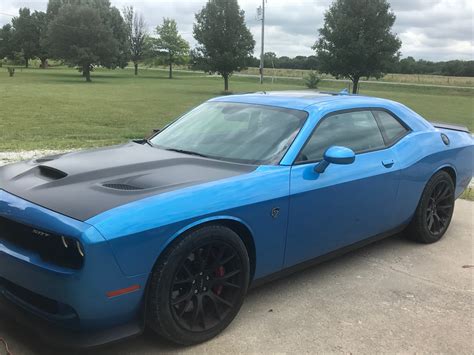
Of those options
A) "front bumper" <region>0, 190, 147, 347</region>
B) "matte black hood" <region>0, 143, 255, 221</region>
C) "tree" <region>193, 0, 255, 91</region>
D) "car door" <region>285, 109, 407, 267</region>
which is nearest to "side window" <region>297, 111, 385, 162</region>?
"car door" <region>285, 109, 407, 267</region>

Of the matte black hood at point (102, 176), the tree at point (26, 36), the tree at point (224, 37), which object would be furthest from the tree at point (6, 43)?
the matte black hood at point (102, 176)

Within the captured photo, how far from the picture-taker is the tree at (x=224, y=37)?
3547 cm

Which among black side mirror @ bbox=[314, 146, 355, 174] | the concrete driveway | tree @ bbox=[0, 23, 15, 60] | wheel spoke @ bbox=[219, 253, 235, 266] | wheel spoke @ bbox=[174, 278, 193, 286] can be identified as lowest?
the concrete driveway

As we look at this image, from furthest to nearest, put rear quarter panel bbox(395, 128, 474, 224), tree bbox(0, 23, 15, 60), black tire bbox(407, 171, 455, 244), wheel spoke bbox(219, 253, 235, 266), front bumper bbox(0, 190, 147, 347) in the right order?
tree bbox(0, 23, 15, 60), black tire bbox(407, 171, 455, 244), rear quarter panel bbox(395, 128, 474, 224), wheel spoke bbox(219, 253, 235, 266), front bumper bbox(0, 190, 147, 347)

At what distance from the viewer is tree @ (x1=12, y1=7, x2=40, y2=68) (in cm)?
7788

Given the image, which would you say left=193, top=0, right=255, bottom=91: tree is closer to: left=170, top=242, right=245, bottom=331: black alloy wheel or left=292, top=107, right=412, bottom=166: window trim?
left=292, top=107, right=412, bottom=166: window trim

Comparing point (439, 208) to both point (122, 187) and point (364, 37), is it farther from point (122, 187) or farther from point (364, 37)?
point (364, 37)

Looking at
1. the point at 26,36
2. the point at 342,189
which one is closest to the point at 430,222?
the point at 342,189

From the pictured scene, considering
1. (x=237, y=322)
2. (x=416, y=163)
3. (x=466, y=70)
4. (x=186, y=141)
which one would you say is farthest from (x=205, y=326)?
(x=466, y=70)

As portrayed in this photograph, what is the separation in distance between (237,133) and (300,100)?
0.62 meters

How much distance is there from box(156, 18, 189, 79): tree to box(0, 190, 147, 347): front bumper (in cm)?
6864

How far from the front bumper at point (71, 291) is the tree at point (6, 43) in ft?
289

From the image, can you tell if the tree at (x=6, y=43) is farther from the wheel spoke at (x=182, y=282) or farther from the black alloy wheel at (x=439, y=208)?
the wheel spoke at (x=182, y=282)

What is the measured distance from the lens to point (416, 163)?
4.44 meters
